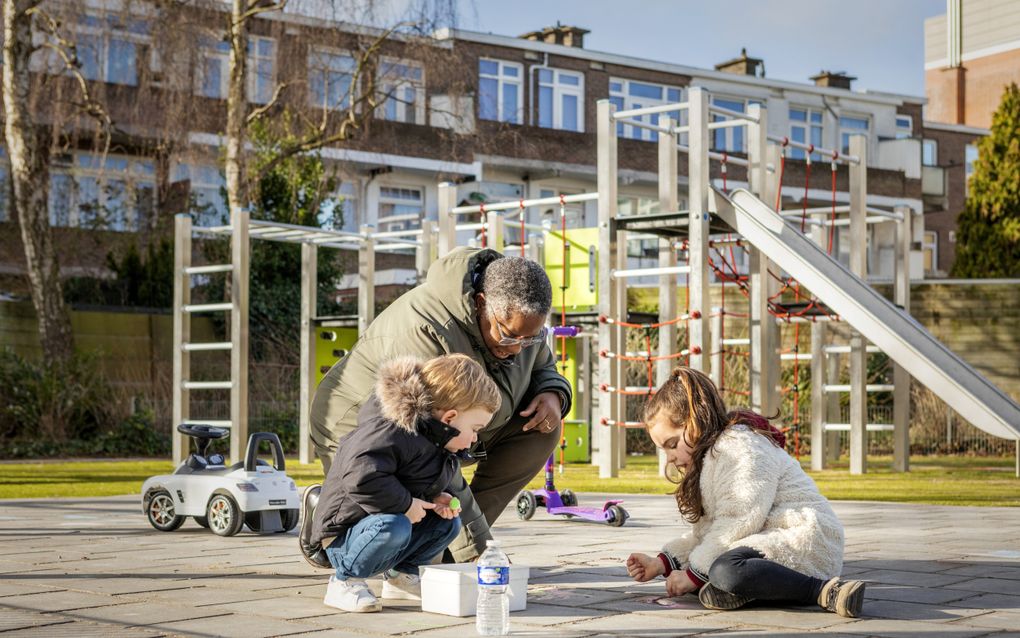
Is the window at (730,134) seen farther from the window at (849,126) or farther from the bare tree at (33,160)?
the bare tree at (33,160)

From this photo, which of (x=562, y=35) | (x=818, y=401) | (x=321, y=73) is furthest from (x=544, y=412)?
(x=562, y=35)

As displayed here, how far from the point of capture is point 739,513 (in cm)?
452

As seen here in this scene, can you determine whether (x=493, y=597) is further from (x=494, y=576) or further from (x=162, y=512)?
(x=162, y=512)

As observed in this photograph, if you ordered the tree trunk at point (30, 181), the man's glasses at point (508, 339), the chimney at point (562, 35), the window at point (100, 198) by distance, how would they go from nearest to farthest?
the man's glasses at point (508, 339) → the tree trunk at point (30, 181) → the window at point (100, 198) → the chimney at point (562, 35)

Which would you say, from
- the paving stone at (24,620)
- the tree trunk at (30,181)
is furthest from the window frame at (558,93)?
the paving stone at (24,620)

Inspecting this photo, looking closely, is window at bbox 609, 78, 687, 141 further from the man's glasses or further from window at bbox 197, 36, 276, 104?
the man's glasses

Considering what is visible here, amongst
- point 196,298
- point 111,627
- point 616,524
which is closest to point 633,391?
point 616,524

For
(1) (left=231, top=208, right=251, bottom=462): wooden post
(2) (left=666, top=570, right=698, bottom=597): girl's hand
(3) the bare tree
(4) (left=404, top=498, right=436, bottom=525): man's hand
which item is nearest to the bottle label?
(4) (left=404, top=498, right=436, bottom=525): man's hand

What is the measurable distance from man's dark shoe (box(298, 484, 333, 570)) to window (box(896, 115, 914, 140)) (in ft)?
132

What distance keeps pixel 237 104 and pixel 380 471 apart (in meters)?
15.6

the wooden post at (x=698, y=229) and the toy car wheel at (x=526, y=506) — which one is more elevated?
the wooden post at (x=698, y=229)

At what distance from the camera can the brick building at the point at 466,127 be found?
2014 cm

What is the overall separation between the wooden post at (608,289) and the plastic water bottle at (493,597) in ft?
26.5

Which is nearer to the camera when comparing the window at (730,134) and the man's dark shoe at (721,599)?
the man's dark shoe at (721,599)
